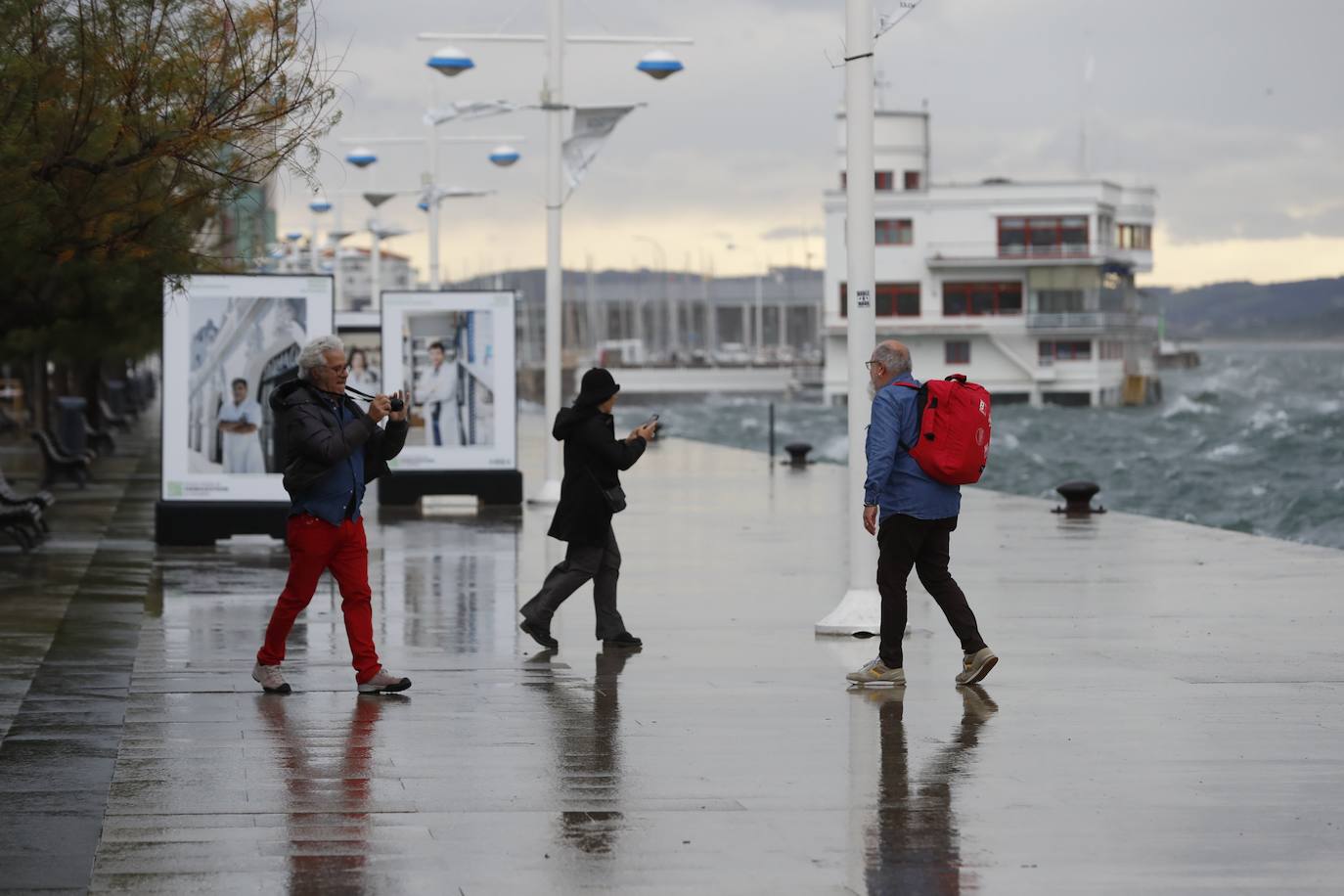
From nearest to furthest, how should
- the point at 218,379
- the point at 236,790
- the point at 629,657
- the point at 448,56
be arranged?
the point at 236,790
the point at 629,657
the point at 218,379
the point at 448,56

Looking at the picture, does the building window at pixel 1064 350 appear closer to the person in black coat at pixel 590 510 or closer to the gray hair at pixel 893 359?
the person in black coat at pixel 590 510

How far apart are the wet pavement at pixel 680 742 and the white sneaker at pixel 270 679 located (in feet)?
0.26

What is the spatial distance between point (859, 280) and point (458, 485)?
13.2 meters

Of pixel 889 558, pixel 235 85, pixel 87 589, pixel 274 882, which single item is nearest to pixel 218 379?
pixel 87 589

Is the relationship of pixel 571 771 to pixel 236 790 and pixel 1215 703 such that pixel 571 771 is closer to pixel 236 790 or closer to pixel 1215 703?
pixel 236 790

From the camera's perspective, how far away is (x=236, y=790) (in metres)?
8.46

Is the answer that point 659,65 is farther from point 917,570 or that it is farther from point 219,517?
point 917,570

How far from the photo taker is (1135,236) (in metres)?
112

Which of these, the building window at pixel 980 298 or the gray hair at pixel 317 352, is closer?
the gray hair at pixel 317 352

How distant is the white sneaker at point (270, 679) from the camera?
36.0 ft

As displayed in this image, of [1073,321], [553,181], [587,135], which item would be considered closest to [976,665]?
[553,181]

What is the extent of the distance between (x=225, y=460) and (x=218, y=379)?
2.68 feet

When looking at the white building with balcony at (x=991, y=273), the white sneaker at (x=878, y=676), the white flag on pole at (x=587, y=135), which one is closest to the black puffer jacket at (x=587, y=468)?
the white sneaker at (x=878, y=676)

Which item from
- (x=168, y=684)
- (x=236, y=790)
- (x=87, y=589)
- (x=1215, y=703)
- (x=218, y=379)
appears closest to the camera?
(x=236, y=790)
